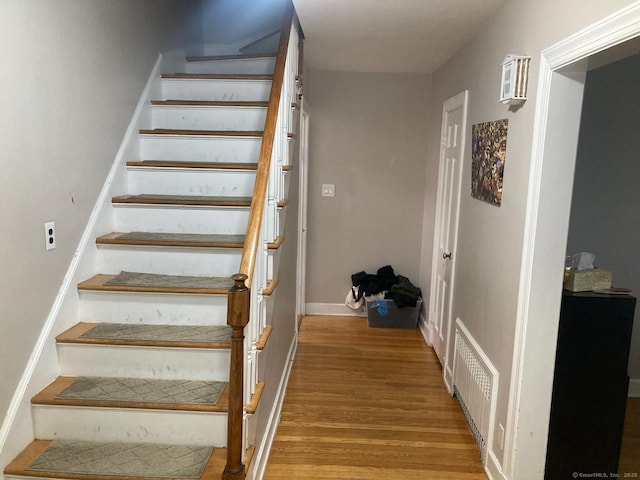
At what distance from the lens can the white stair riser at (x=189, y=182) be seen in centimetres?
295

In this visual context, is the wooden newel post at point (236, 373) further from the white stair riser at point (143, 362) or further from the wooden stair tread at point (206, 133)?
the wooden stair tread at point (206, 133)

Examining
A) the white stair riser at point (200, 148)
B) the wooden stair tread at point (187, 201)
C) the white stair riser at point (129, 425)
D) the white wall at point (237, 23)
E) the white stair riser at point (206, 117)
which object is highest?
the white wall at point (237, 23)

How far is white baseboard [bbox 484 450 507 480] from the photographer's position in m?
2.30

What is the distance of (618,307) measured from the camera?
207 centimetres

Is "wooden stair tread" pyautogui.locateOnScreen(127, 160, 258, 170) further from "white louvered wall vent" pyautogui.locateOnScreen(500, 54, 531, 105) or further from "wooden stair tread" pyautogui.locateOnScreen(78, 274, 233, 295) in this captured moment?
"white louvered wall vent" pyautogui.locateOnScreen(500, 54, 531, 105)

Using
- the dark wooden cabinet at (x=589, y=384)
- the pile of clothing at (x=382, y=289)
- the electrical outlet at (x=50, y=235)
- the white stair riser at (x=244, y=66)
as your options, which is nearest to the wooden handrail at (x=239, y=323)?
the electrical outlet at (x=50, y=235)

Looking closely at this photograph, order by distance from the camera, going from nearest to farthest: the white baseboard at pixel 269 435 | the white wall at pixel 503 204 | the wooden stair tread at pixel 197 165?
1. the white wall at pixel 503 204
2. the white baseboard at pixel 269 435
3. the wooden stair tread at pixel 197 165

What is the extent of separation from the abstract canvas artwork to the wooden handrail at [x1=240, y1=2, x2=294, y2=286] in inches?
44.8

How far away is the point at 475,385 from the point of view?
108 inches

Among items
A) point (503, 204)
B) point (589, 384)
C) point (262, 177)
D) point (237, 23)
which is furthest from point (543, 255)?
point (237, 23)

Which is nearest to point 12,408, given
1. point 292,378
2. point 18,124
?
point 18,124

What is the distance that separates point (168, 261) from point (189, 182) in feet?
1.95

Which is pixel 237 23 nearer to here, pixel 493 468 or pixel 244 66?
pixel 244 66

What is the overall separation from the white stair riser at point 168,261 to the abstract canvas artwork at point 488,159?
1404 millimetres
